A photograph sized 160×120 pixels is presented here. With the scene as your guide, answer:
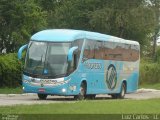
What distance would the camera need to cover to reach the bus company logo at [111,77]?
112 feet

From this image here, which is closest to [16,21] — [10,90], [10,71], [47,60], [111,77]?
[10,71]

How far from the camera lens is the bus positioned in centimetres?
2889

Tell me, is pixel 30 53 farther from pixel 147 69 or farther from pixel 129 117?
pixel 147 69

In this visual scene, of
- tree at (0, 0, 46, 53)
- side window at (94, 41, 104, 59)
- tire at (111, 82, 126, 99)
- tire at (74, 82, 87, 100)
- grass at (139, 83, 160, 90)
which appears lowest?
grass at (139, 83, 160, 90)

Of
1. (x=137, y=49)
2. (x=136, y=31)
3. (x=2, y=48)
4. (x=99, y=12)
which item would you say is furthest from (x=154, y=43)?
(x=137, y=49)

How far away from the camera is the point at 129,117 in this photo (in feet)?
56.2

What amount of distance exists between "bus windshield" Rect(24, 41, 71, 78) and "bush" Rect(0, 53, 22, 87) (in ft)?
28.5

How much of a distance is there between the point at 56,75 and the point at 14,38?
57.1 feet

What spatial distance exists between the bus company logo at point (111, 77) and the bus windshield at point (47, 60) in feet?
18.9

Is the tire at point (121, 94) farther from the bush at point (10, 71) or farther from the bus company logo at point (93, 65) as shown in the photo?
the bush at point (10, 71)

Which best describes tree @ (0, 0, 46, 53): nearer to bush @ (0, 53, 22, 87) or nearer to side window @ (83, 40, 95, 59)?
bush @ (0, 53, 22, 87)

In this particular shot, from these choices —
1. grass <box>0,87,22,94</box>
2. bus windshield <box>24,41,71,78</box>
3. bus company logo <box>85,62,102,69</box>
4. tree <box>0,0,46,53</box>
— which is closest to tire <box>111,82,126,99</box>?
bus company logo <box>85,62,102,69</box>

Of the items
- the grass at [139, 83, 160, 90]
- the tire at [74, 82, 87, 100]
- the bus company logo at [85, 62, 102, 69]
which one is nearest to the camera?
the tire at [74, 82, 87, 100]

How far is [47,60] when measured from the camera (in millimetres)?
28906
